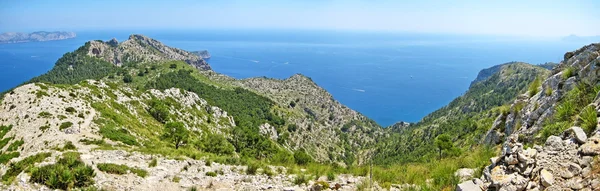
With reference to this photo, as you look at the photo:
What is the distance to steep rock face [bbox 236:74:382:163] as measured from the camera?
117688 millimetres

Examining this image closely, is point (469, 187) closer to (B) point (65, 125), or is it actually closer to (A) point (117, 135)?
(A) point (117, 135)

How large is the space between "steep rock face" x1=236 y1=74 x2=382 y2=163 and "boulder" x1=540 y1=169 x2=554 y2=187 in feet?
317

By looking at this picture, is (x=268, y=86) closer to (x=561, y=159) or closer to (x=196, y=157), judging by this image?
(x=196, y=157)

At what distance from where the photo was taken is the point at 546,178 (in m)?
7.44

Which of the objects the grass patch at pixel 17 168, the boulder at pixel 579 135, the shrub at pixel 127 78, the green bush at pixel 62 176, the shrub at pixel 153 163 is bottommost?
the shrub at pixel 127 78

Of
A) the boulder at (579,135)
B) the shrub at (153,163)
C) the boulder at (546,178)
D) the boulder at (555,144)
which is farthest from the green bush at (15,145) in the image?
the boulder at (579,135)

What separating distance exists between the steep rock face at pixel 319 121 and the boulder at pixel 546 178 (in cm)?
9670

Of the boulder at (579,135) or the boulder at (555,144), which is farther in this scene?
the boulder at (555,144)

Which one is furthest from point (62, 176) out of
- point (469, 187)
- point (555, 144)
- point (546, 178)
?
point (555, 144)

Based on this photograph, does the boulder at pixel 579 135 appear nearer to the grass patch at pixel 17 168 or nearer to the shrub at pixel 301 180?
the shrub at pixel 301 180

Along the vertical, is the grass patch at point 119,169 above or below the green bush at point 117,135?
above

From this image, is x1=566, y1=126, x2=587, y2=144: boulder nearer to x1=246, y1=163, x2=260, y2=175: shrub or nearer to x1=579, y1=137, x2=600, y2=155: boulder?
x1=579, y1=137, x2=600, y2=155: boulder

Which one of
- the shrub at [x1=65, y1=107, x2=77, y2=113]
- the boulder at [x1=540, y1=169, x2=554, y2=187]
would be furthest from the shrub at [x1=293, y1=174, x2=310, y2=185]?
the shrub at [x1=65, y1=107, x2=77, y2=113]

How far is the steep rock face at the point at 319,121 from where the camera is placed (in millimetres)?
117688
